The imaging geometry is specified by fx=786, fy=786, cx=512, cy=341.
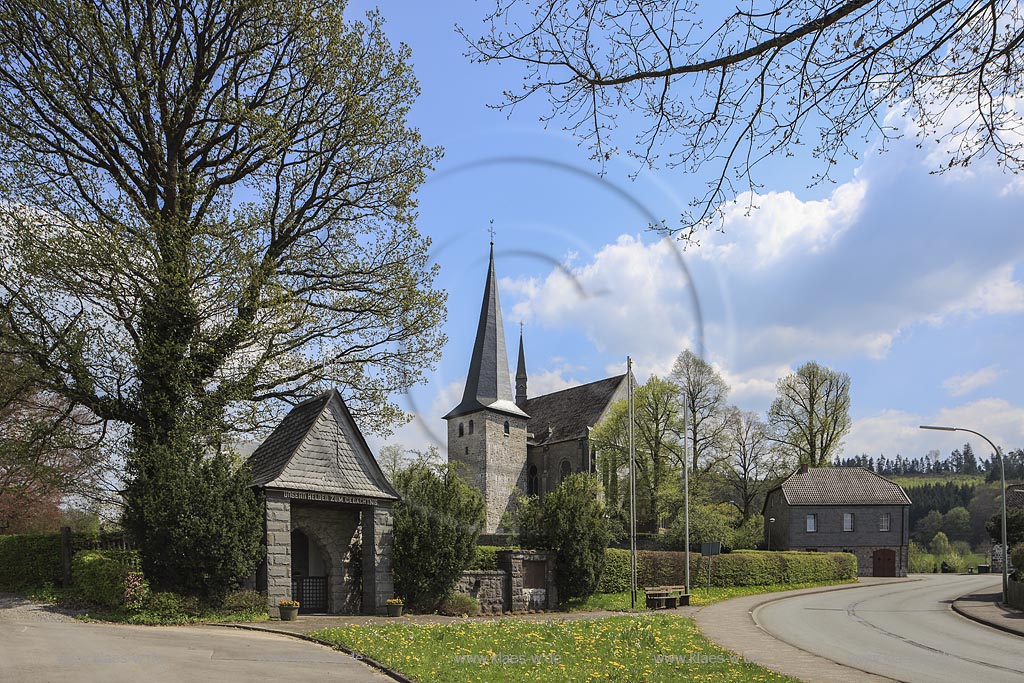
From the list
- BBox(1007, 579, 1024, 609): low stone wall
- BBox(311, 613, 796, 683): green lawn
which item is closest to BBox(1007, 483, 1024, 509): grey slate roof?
BBox(1007, 579, 1024, 609): low stone wall

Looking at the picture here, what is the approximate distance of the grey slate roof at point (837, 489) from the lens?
63.1 metres

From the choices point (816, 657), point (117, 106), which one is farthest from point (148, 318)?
point (816, 657)

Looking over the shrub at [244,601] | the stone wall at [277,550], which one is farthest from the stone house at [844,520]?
the shrub at [244,601]

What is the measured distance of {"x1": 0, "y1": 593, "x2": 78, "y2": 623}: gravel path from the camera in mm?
18219

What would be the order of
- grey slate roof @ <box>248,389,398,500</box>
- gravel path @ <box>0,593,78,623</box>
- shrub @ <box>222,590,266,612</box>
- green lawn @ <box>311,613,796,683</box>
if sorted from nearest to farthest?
green lawn @ <box>311,613,796,683</box>, gravel path @ <box>0,593,78,623</box>, shrub @ <box>222,590,266,612</box>, grey slate roof @ <box>248,389,398,500</box>

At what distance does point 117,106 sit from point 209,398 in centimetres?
933

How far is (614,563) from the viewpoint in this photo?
35.9m

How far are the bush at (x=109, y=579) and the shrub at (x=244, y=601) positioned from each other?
2053mm

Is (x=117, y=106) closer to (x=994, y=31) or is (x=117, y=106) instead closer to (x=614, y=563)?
(x=994, y=31)

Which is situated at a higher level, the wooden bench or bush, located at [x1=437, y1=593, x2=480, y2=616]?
bush, located at [x1=437, y1=593, x2=480, y2=616]

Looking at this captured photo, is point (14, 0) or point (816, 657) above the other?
point (14, 0)

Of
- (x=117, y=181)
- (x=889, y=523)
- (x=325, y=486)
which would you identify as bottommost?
(x=889, y=523)

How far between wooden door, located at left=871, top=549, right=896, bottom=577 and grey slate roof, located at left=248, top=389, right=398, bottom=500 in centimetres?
5305

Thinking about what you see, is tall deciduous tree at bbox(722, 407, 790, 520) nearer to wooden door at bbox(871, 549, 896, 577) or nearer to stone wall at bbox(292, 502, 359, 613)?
wooden door at bbox(871, 549, 896, 577)
